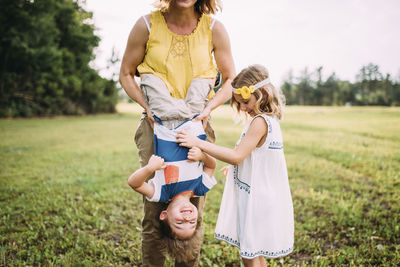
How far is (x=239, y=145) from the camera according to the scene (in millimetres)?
2264

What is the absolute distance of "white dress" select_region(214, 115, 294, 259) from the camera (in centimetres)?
231

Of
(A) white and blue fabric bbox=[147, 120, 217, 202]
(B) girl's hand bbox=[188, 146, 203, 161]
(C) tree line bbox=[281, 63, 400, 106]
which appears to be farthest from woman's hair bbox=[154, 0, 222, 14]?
(C) tree line bbox=[281, 63, 400, 106]

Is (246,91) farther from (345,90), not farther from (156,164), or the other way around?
(345,90)

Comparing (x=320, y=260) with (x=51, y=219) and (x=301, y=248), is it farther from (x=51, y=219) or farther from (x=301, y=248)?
(x=51, y=219)

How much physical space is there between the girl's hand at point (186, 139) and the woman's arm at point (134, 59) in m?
0.30

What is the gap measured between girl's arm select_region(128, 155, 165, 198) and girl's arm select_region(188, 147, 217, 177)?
0.82 ft

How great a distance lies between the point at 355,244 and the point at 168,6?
143 inches

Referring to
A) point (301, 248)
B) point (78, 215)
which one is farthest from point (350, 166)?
point (78, 215)

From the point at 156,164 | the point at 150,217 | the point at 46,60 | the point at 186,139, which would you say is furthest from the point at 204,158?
the point at 46,60

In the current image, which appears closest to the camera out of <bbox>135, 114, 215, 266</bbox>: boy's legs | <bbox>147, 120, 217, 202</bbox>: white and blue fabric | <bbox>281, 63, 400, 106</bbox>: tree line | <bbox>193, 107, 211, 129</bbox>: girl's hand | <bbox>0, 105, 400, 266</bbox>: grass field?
<bbox>147, 120, 217, 202</bbox>: white and blue fabric

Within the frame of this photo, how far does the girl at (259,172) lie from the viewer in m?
2.25

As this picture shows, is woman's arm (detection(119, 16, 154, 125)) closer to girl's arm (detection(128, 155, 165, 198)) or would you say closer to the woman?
the woman

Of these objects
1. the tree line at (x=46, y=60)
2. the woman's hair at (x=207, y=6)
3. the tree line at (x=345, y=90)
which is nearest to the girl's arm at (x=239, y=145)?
the woman's hair at (x=207, y=6)

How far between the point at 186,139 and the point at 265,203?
2.89ft
